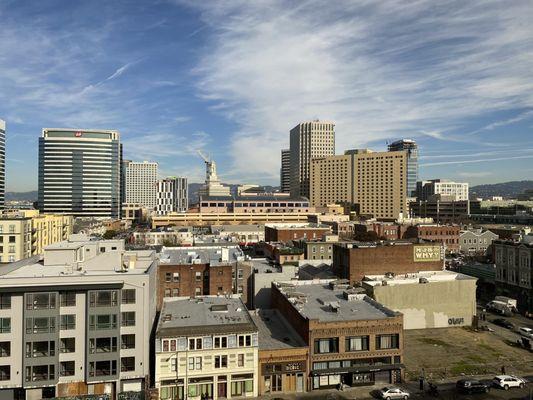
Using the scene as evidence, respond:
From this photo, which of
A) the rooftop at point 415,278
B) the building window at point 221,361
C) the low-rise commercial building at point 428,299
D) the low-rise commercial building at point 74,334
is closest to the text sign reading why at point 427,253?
the rooftop at point 415,278

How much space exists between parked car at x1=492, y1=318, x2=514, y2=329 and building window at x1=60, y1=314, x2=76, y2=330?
68303mm

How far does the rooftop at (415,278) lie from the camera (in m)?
74.8

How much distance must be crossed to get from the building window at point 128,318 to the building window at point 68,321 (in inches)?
197

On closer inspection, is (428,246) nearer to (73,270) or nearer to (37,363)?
(73,270)

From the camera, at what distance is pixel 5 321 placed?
45.1 metres

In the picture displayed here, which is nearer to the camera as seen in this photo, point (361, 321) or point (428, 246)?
point (361, 321)

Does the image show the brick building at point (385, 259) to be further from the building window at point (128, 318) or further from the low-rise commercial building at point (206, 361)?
the building window at point (128, 318)

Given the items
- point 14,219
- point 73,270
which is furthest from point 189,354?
point 14,219

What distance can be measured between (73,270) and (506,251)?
3418 inches

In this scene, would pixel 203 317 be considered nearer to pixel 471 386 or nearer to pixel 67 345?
pixel 67 345

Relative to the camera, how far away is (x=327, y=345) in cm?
Answer: 5106

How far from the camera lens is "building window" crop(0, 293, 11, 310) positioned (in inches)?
1784

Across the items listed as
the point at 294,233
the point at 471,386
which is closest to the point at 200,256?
the point at 471,386

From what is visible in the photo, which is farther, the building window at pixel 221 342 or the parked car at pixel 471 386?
the parked car at pixel 471 386
